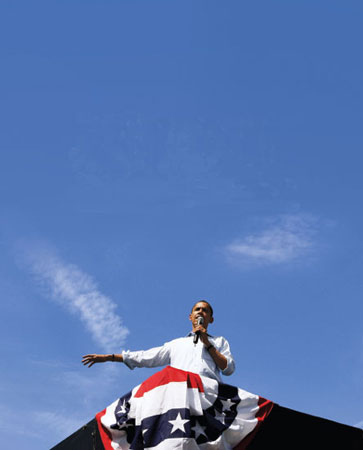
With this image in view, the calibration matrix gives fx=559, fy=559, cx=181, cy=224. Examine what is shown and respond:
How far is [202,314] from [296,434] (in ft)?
6.64

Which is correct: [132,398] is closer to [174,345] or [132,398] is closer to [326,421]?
[174,345]

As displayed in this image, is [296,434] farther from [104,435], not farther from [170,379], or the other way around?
[104,435]

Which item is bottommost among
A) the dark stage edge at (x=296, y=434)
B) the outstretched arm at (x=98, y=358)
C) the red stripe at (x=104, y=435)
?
the red stripe at (x=104, y=435)

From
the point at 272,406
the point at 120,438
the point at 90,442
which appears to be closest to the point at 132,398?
the point at 120,438

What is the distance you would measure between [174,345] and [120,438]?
1.51 m

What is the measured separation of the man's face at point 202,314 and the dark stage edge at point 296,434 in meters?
1.61

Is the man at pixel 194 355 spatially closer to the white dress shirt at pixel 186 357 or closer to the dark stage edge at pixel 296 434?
the white dress shirt at pixel 186 357

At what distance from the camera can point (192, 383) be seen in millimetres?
6605

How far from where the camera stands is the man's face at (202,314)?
26.1ft

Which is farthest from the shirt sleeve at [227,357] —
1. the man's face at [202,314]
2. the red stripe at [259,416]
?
the red stripe at [259,416]

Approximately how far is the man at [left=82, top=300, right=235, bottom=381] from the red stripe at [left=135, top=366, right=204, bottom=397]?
49 centimetres

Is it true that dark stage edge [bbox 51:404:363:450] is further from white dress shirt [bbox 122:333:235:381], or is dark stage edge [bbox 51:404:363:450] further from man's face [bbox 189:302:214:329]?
man's face [bbox 189:302:214:329]

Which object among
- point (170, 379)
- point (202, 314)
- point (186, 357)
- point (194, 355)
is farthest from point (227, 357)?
point (170, 379)

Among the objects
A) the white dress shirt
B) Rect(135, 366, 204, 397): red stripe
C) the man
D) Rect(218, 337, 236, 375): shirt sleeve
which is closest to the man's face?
the man
